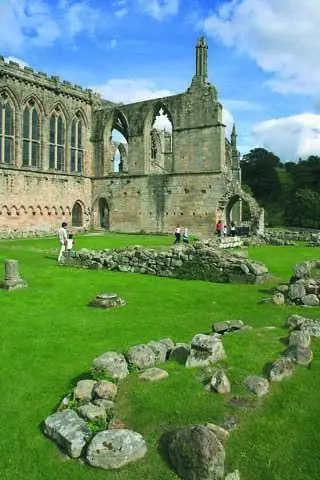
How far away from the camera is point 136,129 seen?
37.4 metres

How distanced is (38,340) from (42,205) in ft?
93.0

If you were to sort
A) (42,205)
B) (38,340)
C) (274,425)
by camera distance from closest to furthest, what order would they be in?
1. (274,425)
2. (38,340)
3. (42,205)

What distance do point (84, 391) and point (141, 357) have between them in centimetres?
126

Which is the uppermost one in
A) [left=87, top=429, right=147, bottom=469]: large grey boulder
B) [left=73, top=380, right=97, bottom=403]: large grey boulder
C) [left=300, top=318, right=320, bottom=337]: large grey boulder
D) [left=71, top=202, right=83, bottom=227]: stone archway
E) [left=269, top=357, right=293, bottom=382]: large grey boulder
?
[left=71, top=202, right=83, bottom=227]: stone archway

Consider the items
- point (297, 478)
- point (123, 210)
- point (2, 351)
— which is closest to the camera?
point (297, 478)

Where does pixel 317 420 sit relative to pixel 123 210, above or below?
below

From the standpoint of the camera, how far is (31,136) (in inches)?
1383

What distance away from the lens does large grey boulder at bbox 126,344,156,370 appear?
6935 mm

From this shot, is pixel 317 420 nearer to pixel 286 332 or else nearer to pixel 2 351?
pixel 286 332

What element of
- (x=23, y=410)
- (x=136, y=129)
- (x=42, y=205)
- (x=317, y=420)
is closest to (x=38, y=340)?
(x=23, y=410)

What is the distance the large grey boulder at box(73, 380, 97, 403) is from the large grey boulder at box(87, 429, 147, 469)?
948 mm

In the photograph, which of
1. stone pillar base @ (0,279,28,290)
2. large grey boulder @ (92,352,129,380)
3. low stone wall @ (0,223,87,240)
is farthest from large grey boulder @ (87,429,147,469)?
low stone wall @ (0,223,87,240)

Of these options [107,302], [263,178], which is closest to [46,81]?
[107,302]

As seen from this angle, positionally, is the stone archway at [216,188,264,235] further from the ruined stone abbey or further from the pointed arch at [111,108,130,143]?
the pointed arch at [111,108,130,143]
